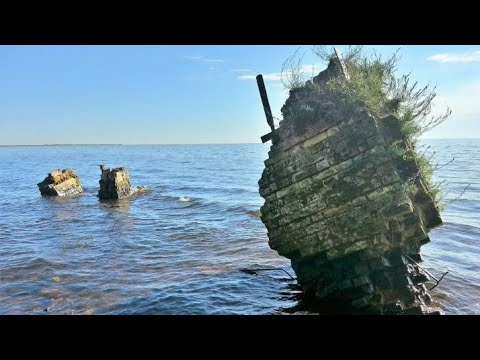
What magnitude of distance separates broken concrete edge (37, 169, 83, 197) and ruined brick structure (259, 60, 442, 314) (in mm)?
23439

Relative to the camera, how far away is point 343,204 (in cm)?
652

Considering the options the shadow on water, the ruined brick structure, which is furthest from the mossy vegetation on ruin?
the shadow on water

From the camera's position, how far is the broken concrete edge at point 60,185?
87.6 feet

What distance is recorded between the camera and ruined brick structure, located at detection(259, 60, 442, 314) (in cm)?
638

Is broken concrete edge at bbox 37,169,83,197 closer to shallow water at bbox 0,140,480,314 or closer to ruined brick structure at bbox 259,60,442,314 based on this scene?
shallow water at bbox 0,140,480,314

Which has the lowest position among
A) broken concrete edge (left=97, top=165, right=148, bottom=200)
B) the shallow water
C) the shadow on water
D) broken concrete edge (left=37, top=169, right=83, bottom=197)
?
the shallow water

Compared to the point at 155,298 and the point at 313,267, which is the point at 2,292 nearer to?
the point at 155,298

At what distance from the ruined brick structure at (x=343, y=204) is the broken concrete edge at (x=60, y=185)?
2344 cm

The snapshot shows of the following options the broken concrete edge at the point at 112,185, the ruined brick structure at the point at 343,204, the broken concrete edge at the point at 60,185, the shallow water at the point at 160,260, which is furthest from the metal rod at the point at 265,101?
the broken concrete edge at the point at 60,185

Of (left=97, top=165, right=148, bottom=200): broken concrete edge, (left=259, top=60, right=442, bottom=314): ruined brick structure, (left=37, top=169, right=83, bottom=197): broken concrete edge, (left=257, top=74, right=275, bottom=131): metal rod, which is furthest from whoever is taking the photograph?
(left=37, top=169, right=83, bottom=197): broken concrete edge
